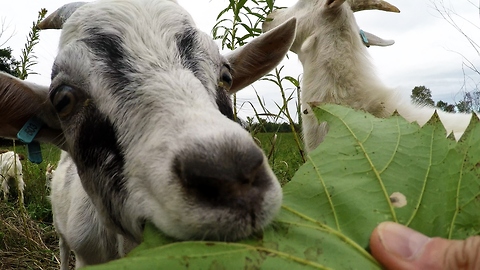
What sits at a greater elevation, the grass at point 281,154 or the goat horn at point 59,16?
the goat horn at point 59,16

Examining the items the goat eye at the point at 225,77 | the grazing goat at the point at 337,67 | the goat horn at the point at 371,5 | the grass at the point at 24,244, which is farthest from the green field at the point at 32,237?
the goat horn at the point at 371,5

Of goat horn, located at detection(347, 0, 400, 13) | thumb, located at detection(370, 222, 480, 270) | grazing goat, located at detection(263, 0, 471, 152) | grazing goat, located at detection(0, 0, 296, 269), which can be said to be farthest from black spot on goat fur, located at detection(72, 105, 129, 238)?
goat horn, located at detection(347, 0, 400, 13)

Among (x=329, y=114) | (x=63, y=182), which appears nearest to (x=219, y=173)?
(x=329, y=114)

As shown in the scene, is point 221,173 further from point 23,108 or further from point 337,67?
point 337,67

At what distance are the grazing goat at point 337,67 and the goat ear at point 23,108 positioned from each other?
138 inches

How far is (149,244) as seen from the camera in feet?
4.52

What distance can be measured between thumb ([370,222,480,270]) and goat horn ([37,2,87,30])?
3.16 metres

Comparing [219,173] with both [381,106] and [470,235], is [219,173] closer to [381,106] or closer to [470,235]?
[470,235]

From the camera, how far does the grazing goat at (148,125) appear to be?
1.39m

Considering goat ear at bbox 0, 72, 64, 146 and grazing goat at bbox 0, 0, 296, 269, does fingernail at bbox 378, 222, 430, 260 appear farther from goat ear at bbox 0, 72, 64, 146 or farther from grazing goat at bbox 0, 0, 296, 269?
goat ear at bbox 0, 72, 64, 146

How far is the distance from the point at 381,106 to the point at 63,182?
4.25 meters

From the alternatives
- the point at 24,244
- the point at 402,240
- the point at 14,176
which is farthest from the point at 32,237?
the point at 402,240

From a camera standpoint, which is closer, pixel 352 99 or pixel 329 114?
pixel 329 114

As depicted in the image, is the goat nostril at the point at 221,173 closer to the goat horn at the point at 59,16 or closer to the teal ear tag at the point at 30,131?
the teal ear tag at the point at 30,131
